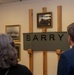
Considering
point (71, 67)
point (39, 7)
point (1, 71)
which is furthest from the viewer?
point (39, 7)

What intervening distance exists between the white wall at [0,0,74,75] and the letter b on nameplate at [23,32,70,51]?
119 mm

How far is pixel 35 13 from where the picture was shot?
4.76 meters

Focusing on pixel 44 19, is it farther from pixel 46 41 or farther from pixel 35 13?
pixel 46 41

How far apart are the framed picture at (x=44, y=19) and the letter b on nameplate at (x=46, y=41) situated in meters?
0.21

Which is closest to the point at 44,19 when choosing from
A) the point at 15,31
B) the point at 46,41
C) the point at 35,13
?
the point at 35,13

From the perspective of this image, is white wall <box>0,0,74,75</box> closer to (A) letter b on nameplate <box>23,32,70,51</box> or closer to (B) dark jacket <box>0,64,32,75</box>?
(A) letter b on nameplate <box>23,32,70,51</box>

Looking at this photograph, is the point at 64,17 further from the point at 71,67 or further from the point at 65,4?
the point at 71,67

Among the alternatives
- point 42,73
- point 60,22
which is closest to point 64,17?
point 60,22

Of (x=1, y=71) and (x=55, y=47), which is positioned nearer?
(x=1, y=71)

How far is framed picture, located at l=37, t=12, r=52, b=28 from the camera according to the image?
4.55m

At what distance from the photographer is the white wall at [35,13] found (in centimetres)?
441

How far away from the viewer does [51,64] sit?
14.9ft

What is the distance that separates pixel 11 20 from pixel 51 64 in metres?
1.58

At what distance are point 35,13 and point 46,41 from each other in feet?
2.44
